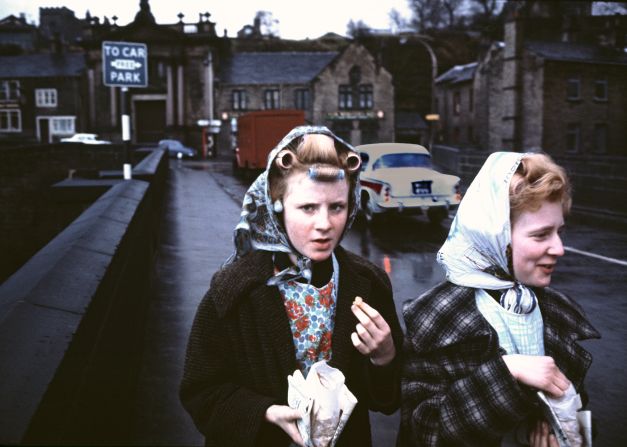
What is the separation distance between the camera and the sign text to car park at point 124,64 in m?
12.2

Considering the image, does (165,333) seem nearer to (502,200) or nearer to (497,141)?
(502,200)

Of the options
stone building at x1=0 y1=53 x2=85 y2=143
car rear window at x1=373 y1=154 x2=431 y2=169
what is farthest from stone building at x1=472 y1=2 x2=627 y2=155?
stone building at x1=0 y1=53 x2=85 y2=143

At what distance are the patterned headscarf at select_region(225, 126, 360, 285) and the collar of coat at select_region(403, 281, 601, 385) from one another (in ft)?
1.37

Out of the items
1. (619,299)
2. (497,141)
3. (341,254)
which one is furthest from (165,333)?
(497,141)

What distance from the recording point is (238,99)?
6031cm

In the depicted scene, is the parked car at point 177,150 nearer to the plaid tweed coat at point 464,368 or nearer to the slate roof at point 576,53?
the slate roof at point 576,53

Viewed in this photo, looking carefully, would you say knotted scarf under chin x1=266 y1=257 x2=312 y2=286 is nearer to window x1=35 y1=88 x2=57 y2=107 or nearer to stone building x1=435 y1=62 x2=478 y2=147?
stone building x1=435 y1=62 x2=478 y2=147

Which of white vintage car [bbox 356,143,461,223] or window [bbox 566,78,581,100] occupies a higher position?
window [bbox 566,78,581,100]

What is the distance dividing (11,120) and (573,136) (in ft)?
175

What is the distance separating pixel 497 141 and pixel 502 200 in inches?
1638

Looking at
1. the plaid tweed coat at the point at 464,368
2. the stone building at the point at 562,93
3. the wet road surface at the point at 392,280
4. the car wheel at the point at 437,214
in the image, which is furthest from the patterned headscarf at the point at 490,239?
the stone building at the point at 562,93

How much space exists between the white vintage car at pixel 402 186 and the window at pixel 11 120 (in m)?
59.7

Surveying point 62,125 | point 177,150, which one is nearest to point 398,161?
point 177,150

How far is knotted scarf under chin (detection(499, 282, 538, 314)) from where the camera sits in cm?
211
